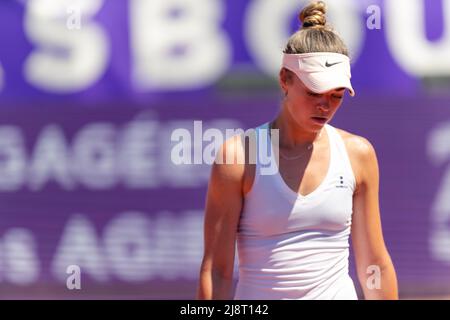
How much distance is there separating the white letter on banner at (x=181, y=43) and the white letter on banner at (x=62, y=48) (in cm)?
24

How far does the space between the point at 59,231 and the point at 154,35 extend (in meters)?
1.31

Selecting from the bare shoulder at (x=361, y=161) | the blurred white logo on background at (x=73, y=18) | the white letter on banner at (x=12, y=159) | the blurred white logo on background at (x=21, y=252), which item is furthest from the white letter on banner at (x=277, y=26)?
the bare shoulder at (x=361, y=161)

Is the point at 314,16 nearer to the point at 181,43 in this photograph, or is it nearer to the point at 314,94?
the point at 314,94

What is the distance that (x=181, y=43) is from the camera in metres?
4.68

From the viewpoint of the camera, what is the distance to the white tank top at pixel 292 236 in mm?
2248

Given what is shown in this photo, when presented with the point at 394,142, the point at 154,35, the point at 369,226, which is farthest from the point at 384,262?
the point at 154,35

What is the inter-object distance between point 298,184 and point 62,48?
2825mm

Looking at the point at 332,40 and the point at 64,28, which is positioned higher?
the point at 64,28

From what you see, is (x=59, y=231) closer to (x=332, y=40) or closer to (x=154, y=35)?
(x=154, y=35)

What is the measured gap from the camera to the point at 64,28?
15.6ft

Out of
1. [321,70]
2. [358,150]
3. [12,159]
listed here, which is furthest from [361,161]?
[12,159]
